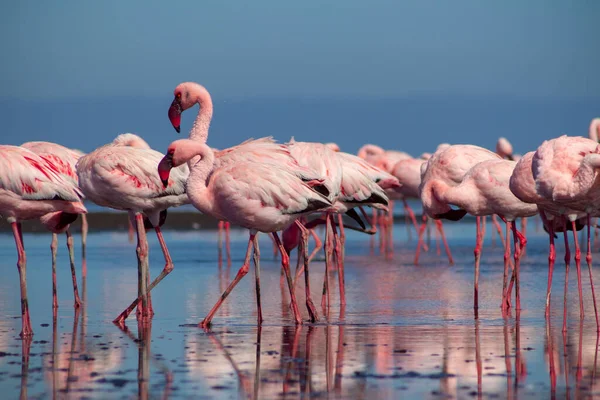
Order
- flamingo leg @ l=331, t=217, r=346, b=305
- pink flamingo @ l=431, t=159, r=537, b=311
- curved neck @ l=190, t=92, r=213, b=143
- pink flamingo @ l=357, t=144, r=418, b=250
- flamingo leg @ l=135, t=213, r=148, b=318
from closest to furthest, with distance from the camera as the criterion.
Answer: flamingo leg @ l=135, t=213, r=148, b=318
curved neck @ l=190, t=92, r=213, b=143
pink flamingo @ l=431, t=159, r=537, b=311
flamingo leg @ l=331, t=217, r=346, b=305
pink flamingo @ l=357, t=144, r=418, b=250

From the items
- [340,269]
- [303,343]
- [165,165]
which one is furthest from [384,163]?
[303,343]

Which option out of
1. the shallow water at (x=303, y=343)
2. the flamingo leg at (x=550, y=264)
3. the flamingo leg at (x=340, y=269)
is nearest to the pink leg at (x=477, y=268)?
the shallow water at (x=303, y=343)

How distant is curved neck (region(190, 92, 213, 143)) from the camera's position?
8.24 m

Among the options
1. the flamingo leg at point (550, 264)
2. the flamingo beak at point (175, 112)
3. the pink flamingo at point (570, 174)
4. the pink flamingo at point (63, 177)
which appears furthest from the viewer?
the flamingo beak at point (175, 112)

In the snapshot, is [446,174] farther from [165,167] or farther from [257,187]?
[165,167]

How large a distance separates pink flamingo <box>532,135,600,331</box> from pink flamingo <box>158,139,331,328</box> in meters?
1.67

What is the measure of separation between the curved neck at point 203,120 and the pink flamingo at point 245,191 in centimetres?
91

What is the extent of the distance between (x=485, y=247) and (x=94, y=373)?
38.5 feet

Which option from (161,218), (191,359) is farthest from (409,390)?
(161,218)

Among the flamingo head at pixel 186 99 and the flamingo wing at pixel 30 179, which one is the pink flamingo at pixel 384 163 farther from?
the flamingo wing at pixel 30 179

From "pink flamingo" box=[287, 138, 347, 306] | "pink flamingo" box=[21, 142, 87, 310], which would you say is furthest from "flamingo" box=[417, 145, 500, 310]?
"pink flamingo" box=[21, 142, 87, 310]

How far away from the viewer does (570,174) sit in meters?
7.56

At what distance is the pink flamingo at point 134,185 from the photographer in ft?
26.0

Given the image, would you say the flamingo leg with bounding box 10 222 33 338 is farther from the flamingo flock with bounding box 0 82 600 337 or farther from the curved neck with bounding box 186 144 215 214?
the curved neck with bounding box 186 144 215 214
